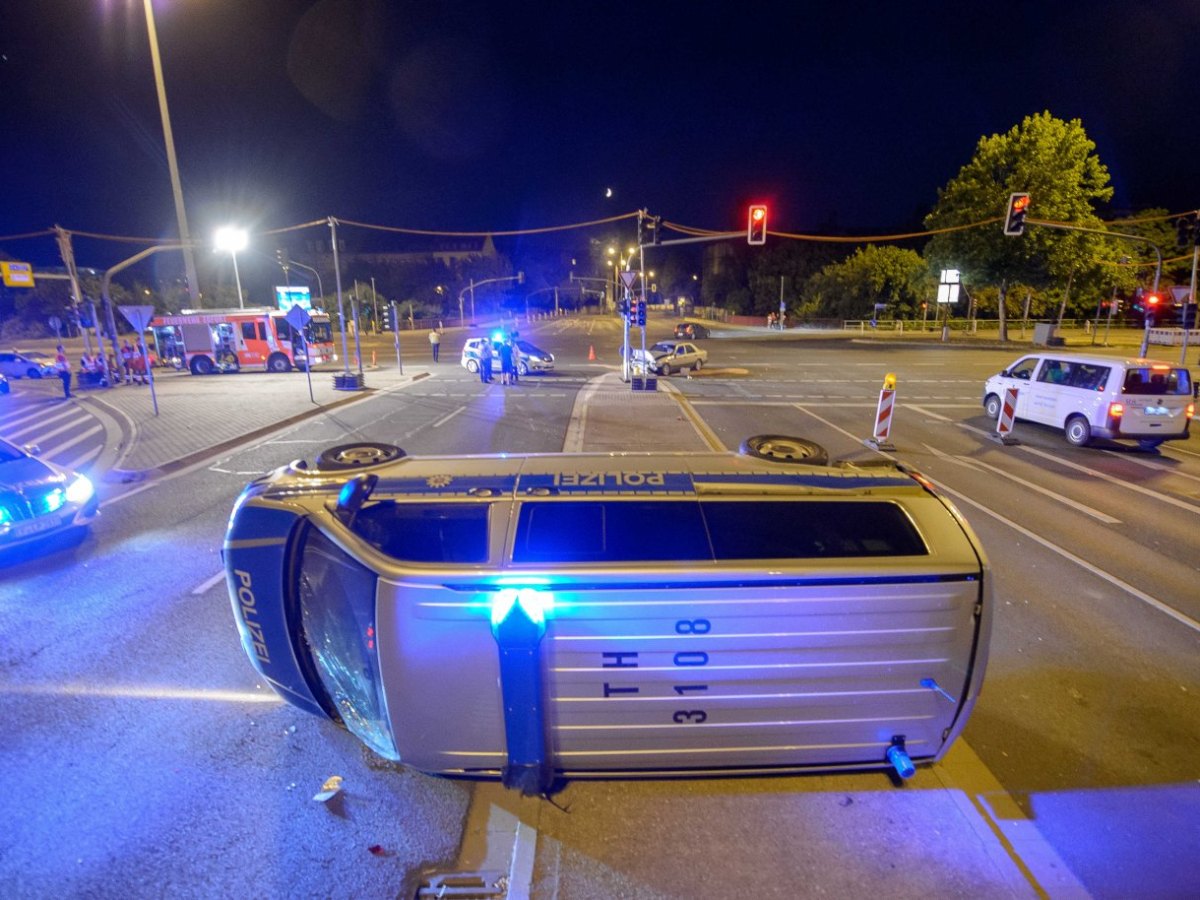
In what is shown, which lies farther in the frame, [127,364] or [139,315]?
[127,364]

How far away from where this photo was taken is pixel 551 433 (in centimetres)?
1369

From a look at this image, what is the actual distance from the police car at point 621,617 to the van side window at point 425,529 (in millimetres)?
11

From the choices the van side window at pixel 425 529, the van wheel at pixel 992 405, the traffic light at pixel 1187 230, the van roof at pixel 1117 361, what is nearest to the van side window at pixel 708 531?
the van side window at pixel 425 529

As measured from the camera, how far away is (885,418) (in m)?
12.2

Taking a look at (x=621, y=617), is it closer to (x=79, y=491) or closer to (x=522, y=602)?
(x=522, y=602)

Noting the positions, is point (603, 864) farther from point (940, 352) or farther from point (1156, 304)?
point (940, 352)

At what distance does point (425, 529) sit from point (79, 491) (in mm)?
7190

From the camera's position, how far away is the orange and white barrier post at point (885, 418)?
11.8m

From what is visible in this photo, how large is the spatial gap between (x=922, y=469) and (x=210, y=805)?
1127 centimetres

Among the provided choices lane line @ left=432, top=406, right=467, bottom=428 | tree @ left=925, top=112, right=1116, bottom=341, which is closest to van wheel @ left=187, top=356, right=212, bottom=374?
lane line @ left=432, top=406, right=467, bottom=428

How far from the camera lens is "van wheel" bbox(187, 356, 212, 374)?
→ 29469mm

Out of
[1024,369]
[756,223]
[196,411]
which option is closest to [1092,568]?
[1024,369]

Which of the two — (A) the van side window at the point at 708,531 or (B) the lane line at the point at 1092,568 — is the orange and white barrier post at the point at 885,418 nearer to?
(B) the lane line at the point at 1092,568

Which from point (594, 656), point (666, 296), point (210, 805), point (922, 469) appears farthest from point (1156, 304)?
point (666, 296)
